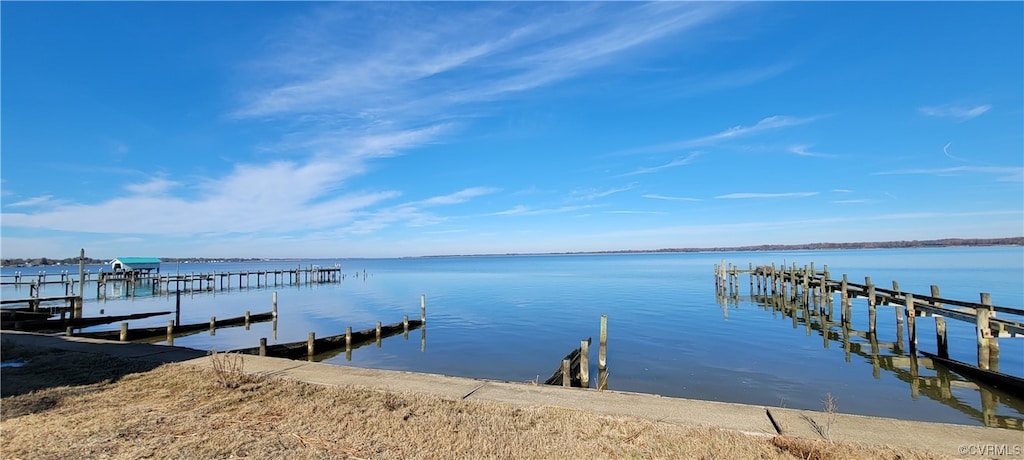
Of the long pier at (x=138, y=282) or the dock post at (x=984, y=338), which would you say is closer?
the dock post at (x=984, y=338)

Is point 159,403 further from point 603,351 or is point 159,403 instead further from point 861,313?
point 861,313

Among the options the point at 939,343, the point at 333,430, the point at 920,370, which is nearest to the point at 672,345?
the point at 920,370

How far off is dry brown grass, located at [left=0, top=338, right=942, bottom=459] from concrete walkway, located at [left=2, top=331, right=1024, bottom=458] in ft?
1.64

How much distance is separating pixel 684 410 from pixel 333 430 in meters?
5.17

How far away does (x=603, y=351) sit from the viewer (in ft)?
48.6

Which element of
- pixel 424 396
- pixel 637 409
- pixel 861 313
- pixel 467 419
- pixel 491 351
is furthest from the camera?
pixel 861 313

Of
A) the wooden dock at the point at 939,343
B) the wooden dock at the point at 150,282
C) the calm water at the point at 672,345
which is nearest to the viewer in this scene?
the wooden dock at the point at 939,343

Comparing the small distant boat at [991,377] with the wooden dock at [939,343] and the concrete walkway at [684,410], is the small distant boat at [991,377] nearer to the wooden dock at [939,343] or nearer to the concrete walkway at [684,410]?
the wooden dock at [939,343]

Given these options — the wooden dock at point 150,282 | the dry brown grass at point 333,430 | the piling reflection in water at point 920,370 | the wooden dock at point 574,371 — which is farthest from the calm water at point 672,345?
the wooden dock at point 150,282

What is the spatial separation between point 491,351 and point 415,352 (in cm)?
312

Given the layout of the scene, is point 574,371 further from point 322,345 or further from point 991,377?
point 991,377

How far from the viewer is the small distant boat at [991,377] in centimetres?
1209

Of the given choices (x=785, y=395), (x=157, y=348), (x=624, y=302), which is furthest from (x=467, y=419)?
(x=624, y=302)

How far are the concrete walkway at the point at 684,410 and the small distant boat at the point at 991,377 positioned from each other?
25.7ft
